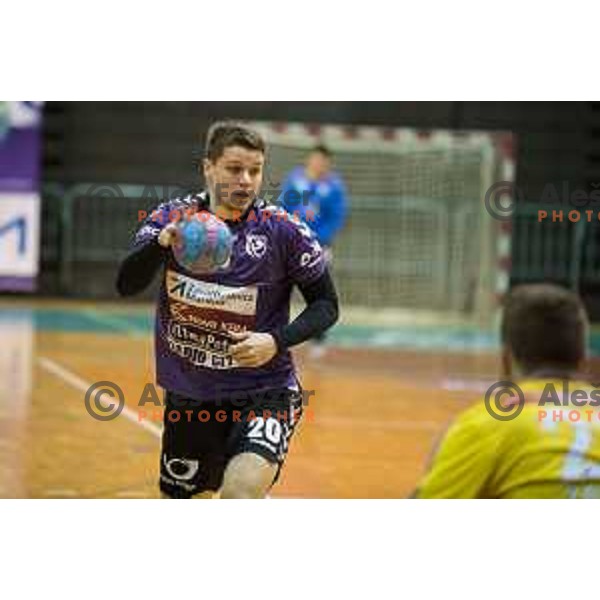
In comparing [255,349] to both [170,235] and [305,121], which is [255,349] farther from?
[305,121]

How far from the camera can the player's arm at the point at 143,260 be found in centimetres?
435

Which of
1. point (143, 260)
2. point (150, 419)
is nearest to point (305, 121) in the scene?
point (150, 419)

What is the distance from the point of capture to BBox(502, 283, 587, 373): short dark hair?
2846 millimetres

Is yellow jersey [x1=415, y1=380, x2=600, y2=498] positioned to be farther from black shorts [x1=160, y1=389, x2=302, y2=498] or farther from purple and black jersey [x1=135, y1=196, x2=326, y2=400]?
purple and black jersey [x1=135, y1=196, x2=326, y2=400]

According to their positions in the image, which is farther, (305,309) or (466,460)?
(305,309)

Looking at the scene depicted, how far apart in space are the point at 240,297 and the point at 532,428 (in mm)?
1925

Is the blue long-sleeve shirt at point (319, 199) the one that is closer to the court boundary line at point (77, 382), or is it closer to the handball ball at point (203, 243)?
the court boundary line at point (77, 382)

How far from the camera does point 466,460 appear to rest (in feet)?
9.28

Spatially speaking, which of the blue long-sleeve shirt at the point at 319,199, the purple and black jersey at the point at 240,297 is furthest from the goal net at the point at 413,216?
the purple and black jersey at the point at 240,297

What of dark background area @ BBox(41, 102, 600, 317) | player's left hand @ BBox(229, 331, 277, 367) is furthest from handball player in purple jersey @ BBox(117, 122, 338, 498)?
dark background area @ BBox(41, 102, 600, 317)

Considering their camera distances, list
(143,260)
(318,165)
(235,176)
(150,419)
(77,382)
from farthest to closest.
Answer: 1. (77,382)
2. (318,165)
3. (150,419)
4. (235,176)
5. (143,260)

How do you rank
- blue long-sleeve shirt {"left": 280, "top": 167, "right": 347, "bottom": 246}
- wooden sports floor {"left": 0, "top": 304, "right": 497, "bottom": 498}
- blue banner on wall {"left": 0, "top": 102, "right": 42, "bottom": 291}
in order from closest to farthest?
1. wooden sports floor {"left": 0, "top": 304, "right": 497, "bottom": 498}
2. blue long-sleeve shirt {"left": 280, "top": 167, "right": 347, "bottom": 246}
3. blue banner on wall {"left": 0, "top": 102, "right": 42, "bottom": 291}

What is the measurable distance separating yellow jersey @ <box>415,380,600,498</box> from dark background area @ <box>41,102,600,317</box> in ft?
50.2

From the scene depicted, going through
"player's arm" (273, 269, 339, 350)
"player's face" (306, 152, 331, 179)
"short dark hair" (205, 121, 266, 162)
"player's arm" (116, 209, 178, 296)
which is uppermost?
"short dark hair" (205, 121, 266, 162)
